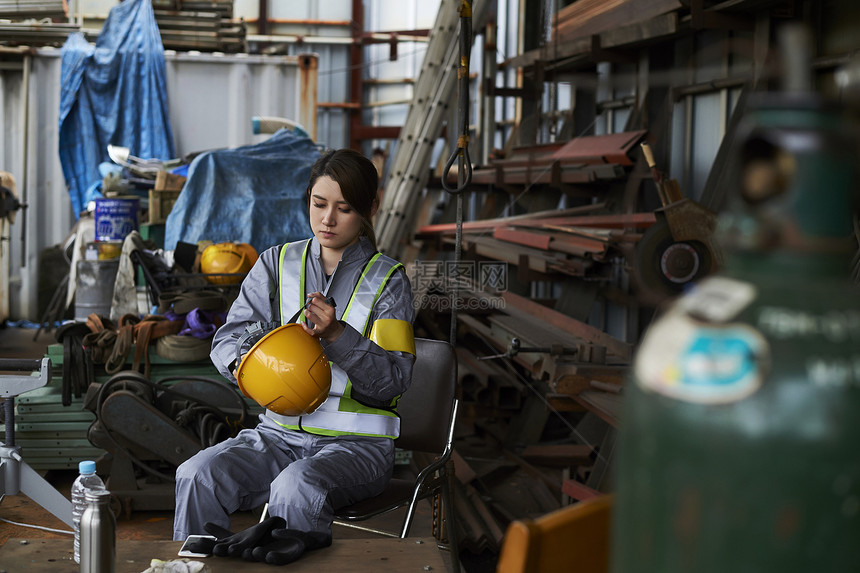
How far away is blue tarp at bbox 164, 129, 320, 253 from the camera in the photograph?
5879 mm

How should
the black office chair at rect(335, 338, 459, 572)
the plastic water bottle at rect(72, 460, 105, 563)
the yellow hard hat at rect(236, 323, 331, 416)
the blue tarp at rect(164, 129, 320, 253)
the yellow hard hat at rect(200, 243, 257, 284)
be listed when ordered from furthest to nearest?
the blue tarp at rect(164, 129, 320, 253)
the yellow hard hat at rect(200, 243, 257, 284)
the black office chair at rect(335, 338, 459, 572)
the yellow hard hat at rect(236, 323, 331, 416)
the plastic water bottle at rect(72, 460, 105, 563)

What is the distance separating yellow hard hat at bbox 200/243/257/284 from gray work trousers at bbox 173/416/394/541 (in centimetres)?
195

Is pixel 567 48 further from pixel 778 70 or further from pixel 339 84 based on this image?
pixel 339 84

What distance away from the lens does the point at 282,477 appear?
2279mm

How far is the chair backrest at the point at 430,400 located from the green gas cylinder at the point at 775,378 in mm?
2242

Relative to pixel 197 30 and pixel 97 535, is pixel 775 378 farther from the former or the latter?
pixel 197 30

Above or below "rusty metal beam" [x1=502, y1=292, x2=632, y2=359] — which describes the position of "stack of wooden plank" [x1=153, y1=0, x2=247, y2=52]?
above

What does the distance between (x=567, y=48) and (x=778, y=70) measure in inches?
227

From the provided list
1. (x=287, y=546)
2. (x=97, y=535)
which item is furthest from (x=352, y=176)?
(x=97, y=535)

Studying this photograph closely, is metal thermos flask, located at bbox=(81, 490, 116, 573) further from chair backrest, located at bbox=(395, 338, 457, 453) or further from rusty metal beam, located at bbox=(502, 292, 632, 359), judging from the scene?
rusty metal beam, located at bbox=(502, 292, 632, 359)

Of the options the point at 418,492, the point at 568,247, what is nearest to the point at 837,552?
the point at 418,492

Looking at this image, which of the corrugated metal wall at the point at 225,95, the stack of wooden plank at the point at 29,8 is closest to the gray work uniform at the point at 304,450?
the corrugated metal wall at the point at 225,95

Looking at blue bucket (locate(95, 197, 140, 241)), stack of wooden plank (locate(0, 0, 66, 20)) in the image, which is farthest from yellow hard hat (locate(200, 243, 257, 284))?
stack of wooden plank (locate(0, 0, 66, 20))

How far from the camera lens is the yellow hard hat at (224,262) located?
4.42 meters
